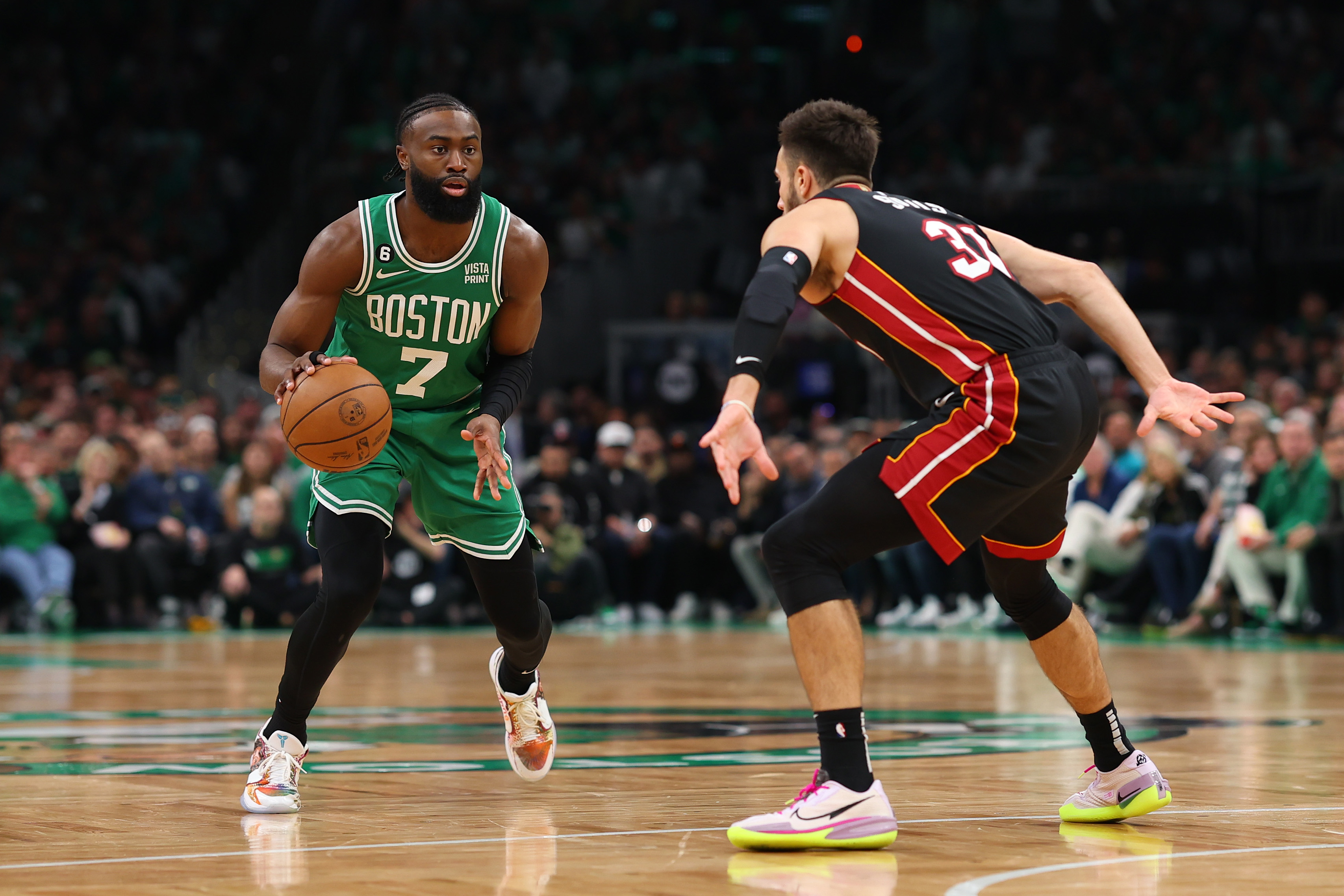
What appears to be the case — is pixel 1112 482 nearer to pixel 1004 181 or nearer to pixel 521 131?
pixel 1004 181

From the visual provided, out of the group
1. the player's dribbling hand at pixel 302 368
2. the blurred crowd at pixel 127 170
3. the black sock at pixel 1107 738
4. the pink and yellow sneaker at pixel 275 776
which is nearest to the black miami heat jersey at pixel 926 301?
the black sock at pixel 1107 738

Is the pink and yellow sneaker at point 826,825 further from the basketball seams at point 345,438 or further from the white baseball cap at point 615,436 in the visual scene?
the white baseball cap at point 615,436

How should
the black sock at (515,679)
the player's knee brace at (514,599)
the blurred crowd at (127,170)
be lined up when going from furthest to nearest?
the blurred crowd at (127,170)
the black sock at (515,679)
the player's knee brace at (514,599)

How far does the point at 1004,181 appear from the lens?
20.4 m

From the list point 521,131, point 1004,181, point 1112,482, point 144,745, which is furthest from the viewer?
point 521,131

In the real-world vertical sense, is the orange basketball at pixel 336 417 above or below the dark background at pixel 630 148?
below

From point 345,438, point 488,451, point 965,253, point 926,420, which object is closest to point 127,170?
point 488,451

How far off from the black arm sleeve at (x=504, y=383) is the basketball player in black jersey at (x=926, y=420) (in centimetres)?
123

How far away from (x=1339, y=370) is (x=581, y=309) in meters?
9.08

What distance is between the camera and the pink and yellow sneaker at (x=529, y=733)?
570 centimetres

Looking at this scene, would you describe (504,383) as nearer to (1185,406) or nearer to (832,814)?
(832,814)

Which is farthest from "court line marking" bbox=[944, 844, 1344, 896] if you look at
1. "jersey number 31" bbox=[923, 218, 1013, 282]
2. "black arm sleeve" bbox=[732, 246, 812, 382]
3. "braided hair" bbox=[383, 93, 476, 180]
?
"braided hair" bbox=[383, 93, 476, 180]

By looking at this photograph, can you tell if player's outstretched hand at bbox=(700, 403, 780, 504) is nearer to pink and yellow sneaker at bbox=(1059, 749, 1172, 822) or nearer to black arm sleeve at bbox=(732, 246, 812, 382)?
black arm sleeve at bbox=(732, 246, 812, 382)

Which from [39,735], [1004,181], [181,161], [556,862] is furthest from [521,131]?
[556,862]
